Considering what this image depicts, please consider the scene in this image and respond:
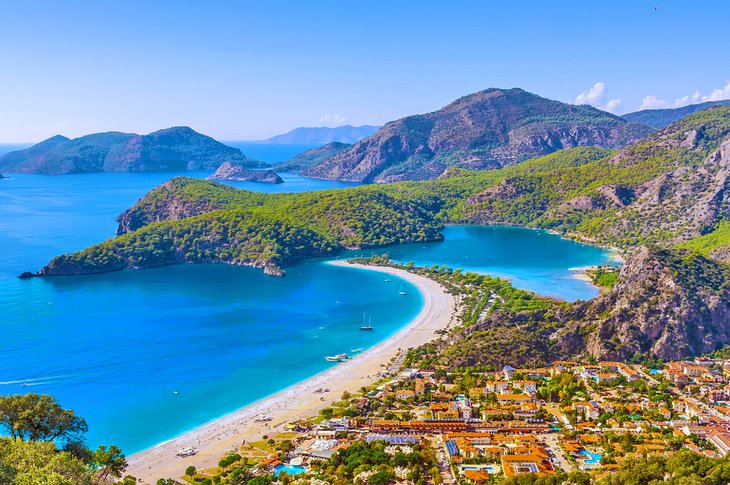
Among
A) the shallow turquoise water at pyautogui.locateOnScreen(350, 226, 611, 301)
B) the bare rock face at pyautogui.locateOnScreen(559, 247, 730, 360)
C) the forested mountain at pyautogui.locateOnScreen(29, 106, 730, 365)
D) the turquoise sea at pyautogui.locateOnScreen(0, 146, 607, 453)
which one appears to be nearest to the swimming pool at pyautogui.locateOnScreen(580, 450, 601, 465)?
the forested mountain at pyautogui.locateOnScreen(29, 106, 730, 365)

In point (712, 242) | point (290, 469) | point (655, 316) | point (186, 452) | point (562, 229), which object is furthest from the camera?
point (562, 229)

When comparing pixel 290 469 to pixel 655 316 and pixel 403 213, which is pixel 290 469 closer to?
pixel 655 316

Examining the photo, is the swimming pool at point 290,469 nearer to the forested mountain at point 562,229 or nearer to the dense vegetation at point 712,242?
the forested mountain at point 562,229

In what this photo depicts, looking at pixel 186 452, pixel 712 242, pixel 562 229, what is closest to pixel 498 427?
pixel 186 452

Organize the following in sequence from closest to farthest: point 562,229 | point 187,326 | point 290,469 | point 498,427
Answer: point 290,469, point 498,427, point 187,326, point 562,229

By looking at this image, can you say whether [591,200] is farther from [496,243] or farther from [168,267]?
[168,267]

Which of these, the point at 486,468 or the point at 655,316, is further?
the point at 655,316

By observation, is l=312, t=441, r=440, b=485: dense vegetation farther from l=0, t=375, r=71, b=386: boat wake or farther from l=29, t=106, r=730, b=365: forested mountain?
l=0, t=375, r=71, b=386: boat wake

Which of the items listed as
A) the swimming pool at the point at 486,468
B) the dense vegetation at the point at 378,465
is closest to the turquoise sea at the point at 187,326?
the dense vegetation at the point at 378,465
